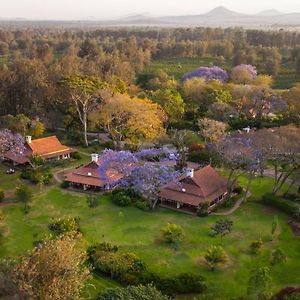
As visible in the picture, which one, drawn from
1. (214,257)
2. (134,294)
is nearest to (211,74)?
(214,257)

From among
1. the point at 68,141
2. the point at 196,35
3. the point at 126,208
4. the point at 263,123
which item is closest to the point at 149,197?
the point at 126,208

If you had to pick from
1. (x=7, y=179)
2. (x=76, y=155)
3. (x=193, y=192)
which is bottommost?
(x=76, y=155)

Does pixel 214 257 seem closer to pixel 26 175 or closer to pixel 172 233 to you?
pixel 172 233

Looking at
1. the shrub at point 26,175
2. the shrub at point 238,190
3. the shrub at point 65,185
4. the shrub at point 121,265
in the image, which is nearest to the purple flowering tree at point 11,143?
the shrub at point 26,175

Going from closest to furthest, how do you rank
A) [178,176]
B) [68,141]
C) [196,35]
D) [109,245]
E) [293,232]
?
[109,245] < [293,232] < [178,176] < [68,141] < [196,35]

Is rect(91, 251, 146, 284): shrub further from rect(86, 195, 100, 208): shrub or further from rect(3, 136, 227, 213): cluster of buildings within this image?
rect(3, 136, 227, 213): cluster of buildings

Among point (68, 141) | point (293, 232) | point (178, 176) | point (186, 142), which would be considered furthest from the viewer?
point (68, 141)

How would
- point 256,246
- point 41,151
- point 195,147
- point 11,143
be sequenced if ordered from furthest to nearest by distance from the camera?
point 195,147
point 41,151
point 11,143
point 256,246

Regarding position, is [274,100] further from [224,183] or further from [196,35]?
[196,35]
